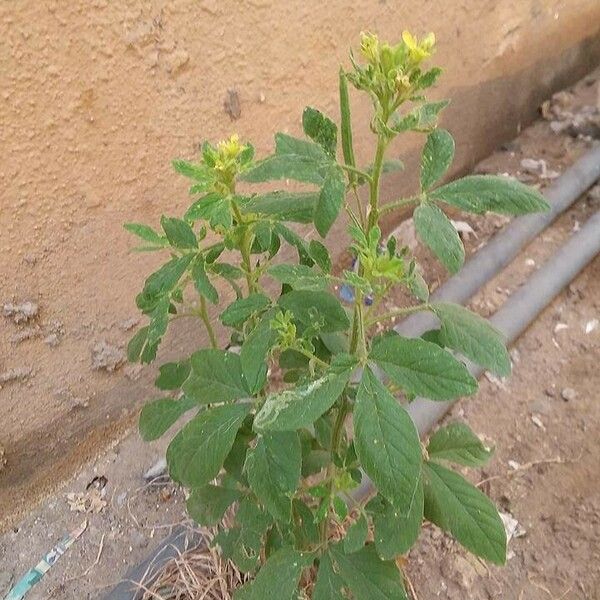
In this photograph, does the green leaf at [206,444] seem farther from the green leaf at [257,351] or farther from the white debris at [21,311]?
the white debris at [21,311]

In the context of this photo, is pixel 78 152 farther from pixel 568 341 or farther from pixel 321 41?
pixel 568 341

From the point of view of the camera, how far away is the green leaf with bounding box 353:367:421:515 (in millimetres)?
730

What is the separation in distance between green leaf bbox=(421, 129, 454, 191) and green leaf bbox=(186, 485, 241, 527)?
594mm

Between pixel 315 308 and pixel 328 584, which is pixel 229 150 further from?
pixel 328 584

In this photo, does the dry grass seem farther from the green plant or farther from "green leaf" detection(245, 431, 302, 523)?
"green leaf" detection(245, 431, 302, 523)

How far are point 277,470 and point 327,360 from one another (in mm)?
207

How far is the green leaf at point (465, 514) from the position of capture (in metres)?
0.94

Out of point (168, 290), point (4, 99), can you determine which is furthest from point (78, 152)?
point (168, 290)

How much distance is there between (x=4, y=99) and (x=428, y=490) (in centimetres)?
Result: 95

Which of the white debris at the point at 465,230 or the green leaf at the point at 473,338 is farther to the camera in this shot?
the white debris at the point at 465,230

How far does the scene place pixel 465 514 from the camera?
958mm

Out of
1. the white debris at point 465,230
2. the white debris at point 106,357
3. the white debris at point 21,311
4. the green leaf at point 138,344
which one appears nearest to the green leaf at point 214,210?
the green leaf at point 138,344

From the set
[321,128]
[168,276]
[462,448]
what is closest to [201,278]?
[168,276]

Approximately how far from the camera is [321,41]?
172 cm
